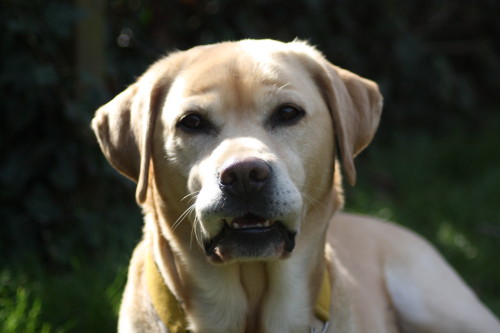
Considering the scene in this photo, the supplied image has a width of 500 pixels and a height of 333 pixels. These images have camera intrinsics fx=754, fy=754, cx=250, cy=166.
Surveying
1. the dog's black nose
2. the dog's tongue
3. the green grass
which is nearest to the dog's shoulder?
the green grass

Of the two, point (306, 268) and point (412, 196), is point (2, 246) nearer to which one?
point (306, 268)

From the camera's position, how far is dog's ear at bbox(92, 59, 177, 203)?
120 inches

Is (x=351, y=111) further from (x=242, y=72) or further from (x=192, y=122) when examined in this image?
(x=192, y=122)

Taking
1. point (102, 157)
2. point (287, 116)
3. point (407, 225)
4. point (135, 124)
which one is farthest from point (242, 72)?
point (407, 225)

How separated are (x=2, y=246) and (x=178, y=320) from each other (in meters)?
2.07

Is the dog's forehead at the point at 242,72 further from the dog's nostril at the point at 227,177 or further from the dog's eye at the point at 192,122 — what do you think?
the dog's nostril at the point at 227,177

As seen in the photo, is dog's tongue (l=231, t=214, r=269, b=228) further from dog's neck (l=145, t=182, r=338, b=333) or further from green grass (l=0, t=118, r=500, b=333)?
green grass (l=0, t=118, r=500, b=333)

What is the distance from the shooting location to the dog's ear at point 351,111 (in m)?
3.11

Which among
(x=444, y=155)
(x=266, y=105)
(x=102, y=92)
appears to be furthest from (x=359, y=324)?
(x=444, y=155)

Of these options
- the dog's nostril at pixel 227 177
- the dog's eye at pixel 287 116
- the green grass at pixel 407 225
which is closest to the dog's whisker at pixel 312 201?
the dog's eye at pixel 287 116

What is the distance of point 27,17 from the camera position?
4297 millimetres

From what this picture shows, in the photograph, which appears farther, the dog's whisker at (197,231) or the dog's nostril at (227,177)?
the dog's whisker at (197,231)

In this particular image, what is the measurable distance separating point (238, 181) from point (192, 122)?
0.44 meters

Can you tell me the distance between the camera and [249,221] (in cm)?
275
